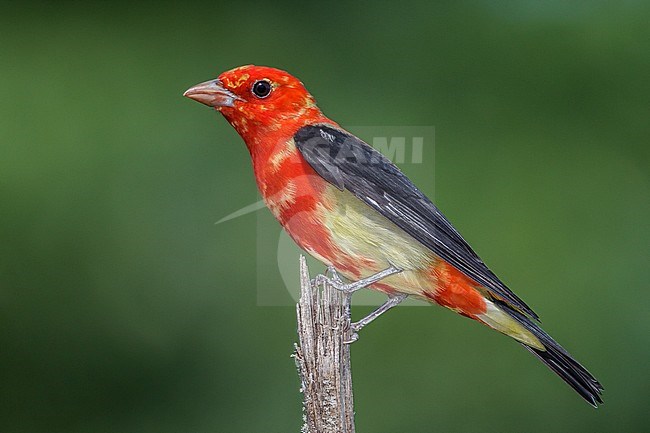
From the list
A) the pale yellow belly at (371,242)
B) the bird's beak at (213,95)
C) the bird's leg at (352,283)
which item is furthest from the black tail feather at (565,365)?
the bird's beak at (213,95)

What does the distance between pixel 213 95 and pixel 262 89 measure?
0.89 feet

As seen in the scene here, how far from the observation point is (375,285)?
429cm

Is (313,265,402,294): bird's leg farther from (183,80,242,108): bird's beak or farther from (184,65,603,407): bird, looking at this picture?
(183,80,242,108): bird's beak

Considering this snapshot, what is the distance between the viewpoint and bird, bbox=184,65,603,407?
4.08 m

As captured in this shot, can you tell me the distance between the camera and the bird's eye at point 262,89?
4.33m

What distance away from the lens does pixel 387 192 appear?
4242 millimetres

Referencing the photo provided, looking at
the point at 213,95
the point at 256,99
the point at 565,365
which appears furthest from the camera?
the point at 256,99

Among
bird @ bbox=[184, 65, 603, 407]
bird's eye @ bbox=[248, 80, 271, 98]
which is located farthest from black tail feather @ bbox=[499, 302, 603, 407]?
bird's eye @ bbox=[248, 80, 271, 98]

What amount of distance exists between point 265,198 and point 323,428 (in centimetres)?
117

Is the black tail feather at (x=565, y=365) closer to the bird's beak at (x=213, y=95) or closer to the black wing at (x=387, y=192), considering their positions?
the black wing at (x=387, y=192)

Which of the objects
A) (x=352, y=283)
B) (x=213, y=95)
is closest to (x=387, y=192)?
(x=352, y=283)

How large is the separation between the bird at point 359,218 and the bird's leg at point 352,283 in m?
0.01

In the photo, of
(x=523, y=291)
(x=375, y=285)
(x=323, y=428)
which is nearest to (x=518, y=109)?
(x=523, y=291)

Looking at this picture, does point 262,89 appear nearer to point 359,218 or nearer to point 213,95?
point 213,95
